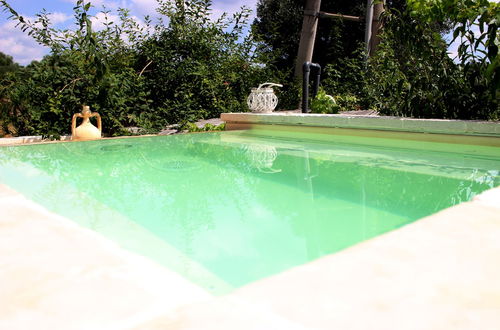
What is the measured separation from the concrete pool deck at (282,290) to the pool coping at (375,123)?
11.9 feet

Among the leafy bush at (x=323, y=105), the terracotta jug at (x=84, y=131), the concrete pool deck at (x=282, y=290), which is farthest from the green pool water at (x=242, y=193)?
the leafy bush at (x=323, y=105)

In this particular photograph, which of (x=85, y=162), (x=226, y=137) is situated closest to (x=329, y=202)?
(x=85, y=162)

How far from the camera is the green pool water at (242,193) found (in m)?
1.70

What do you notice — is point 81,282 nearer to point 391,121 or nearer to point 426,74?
point 391,121

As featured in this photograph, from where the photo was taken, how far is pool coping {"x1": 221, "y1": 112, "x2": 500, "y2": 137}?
14.9ft

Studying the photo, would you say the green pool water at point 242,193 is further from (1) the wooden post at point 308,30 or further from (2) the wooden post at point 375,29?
(2) the wooden post at point 375,29

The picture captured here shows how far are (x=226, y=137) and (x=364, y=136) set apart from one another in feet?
6.58

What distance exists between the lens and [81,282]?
1.05m

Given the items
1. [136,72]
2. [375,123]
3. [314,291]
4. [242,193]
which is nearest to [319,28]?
[136,72]

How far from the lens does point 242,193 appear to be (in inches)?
107

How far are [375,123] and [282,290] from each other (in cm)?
472

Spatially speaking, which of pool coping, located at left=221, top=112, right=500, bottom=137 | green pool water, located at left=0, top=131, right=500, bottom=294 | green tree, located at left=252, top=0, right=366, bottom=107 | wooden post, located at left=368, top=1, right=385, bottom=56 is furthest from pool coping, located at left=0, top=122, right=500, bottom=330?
green tree, located at left=252, top=0, right=366, bottom=107

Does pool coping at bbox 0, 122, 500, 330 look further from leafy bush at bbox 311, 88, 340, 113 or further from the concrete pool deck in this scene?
leafy bush at bbox 311, 88, 340, 113

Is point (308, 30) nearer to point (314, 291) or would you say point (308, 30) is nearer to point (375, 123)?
point (375, 123)
